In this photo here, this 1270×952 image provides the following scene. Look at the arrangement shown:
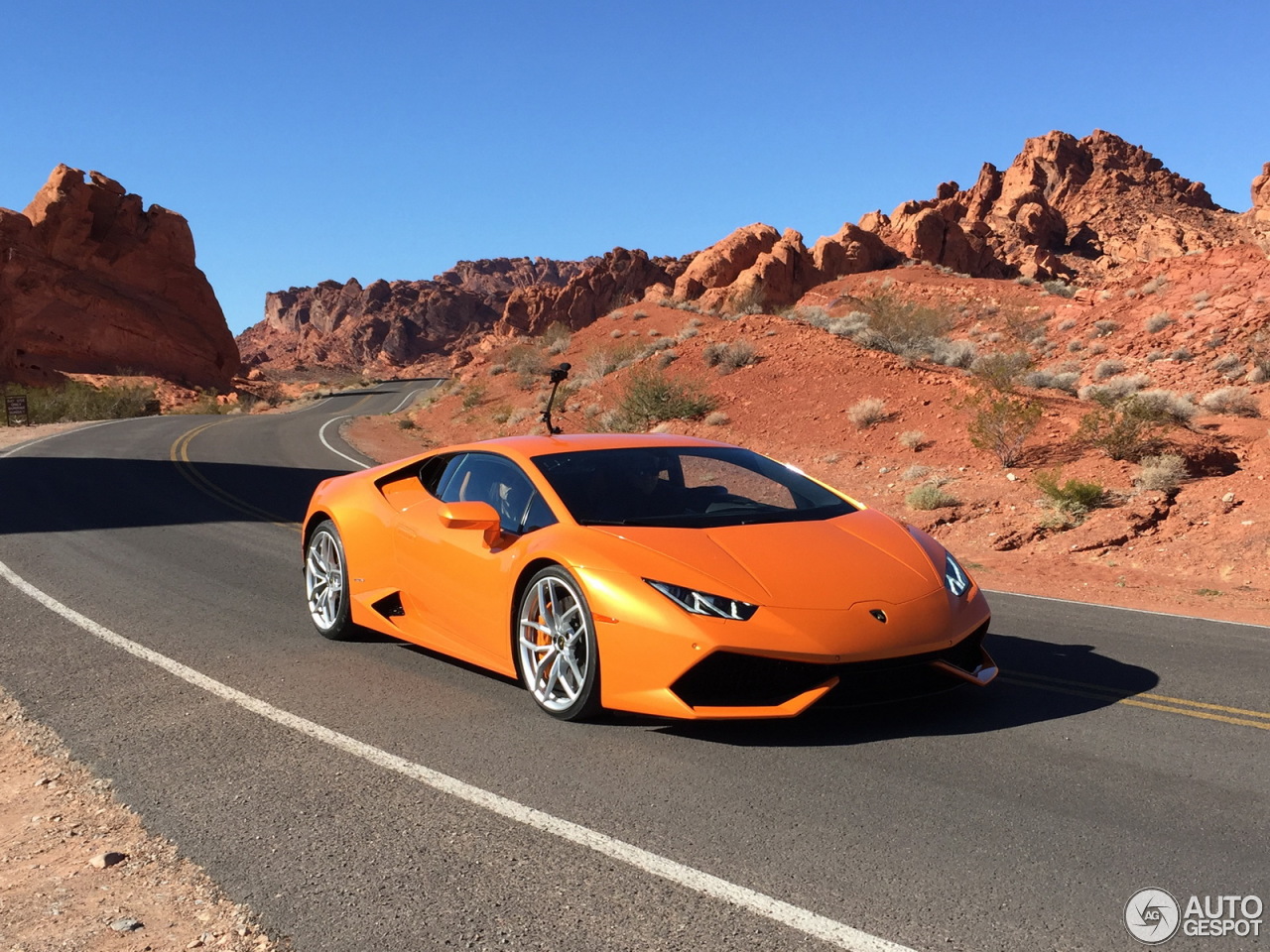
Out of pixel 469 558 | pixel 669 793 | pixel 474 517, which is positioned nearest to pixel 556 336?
pixel 469 558

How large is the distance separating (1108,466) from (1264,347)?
1344 centimetres

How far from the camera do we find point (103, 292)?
7331 centimetres

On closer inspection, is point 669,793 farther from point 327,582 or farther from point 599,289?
point 599,289

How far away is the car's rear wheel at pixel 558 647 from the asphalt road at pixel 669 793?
15 cm

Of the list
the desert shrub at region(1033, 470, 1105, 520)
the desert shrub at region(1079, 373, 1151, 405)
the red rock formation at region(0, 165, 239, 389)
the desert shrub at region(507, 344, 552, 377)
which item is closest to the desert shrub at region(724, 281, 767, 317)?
the desert shrub at region(507, 344, 552, 377)

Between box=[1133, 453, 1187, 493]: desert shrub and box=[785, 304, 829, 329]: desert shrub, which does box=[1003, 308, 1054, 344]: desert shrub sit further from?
box=[1133, 453, 1187, 493]: desert shrub

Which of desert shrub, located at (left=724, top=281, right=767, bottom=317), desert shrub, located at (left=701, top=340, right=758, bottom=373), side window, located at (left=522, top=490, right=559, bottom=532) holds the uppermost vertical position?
desert shrub, located at (left=724, top=281, right=767, bottom=317)

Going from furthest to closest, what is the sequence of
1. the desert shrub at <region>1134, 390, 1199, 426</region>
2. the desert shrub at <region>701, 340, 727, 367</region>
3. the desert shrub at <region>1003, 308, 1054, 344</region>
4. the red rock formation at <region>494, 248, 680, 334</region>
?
the red rock formation at <region>494, 248, 680, 334</region>
the desert shrub at <region>1003, 308, 1054, 344</region>
the desert shrub at <region>701, 340, 727, 367</region>
the desert shrub at <region>1134, 390, 1199, 426</region>

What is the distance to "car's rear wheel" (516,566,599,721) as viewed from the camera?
501cm

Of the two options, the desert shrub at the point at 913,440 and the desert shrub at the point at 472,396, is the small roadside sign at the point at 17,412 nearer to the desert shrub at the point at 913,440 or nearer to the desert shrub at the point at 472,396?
the desert shrub at the point at 472,396

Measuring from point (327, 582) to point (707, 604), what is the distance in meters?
3.50

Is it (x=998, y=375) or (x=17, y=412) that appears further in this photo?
(x=17, y=412)

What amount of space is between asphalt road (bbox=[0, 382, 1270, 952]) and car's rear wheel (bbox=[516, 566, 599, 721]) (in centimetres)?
15

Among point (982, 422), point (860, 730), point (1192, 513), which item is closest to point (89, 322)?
point (982, 422)
